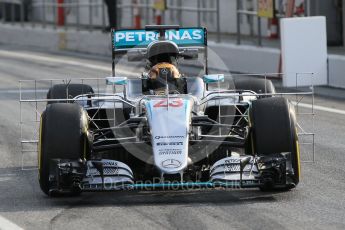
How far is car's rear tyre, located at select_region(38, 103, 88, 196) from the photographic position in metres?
11.1

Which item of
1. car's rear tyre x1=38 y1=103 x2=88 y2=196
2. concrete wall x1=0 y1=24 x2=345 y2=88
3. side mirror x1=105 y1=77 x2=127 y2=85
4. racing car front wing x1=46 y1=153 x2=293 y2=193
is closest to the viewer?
racing car front wing x1=46 y1=153 x2=293 y2=193

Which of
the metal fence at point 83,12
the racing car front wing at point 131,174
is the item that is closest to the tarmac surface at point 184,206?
the racing car front wing at point 131,174

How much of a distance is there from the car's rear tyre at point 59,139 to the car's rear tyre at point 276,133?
5.71 ft

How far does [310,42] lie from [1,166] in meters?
10.3

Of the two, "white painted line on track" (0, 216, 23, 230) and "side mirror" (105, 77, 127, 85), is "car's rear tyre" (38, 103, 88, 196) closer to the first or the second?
"white painted line on track" (0, 216, 23, 230)

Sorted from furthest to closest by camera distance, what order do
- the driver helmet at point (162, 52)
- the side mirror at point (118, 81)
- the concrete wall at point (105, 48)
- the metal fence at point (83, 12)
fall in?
the metal fence at point (83, 12) → the concrete wall at point (105, 48) → the side mirror at point (118, 81) → the driver helmet at point (162, 52)

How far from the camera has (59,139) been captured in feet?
36.5

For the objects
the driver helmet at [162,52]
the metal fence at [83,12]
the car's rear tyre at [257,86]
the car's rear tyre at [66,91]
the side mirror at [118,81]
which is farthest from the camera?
the metal fence at [83,12]

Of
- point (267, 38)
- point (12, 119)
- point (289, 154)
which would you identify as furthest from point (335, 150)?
point (267, 38)

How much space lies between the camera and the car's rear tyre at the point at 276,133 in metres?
11.1

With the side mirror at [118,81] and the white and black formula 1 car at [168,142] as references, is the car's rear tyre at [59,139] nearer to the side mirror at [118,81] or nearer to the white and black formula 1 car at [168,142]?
the white and black formula 1 car at [168,142]

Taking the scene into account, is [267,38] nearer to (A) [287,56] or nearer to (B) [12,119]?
(A) [287,56]

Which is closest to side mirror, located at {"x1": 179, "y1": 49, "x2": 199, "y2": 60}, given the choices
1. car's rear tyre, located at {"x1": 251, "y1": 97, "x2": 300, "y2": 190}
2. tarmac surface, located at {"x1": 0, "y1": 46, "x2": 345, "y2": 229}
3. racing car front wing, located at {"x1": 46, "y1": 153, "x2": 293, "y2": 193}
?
tarmac surface, located at {"x1": 0, "y1": 46, "x2": 345, "y2": 229}

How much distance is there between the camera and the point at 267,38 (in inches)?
1165
